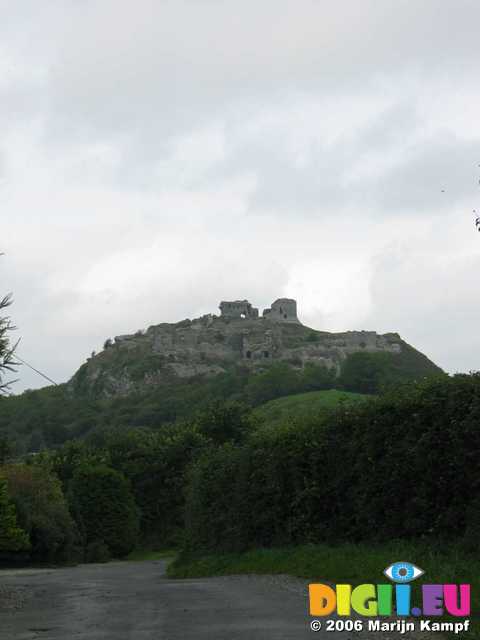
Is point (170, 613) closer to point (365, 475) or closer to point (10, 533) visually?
point (365, 475)

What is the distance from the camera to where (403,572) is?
1198 cm

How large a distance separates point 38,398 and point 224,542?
12693 cm

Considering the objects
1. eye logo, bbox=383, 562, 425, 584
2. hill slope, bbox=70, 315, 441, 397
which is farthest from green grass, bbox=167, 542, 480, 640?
hill slope, bbox=70, 315, 441, 397

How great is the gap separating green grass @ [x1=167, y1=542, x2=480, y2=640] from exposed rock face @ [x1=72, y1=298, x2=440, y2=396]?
151 metres

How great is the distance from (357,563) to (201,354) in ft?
577

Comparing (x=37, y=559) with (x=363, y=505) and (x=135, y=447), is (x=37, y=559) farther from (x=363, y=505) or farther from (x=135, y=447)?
(x=363, y=505)

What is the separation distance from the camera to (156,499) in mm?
56406

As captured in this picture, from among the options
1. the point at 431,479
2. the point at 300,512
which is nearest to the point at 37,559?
the point at 300,512

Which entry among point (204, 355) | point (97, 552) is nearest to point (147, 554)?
point (97, 552)

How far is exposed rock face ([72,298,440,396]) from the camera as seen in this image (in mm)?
177375

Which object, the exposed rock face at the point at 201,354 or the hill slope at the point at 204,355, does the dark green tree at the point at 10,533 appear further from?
the exposed rock face at the point at 201,354

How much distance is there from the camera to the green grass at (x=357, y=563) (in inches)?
443

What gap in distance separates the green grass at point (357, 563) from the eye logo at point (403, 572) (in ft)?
0.48

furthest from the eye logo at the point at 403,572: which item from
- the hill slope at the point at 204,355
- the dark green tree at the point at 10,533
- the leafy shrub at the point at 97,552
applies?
the hill slope at the point at 204,355
